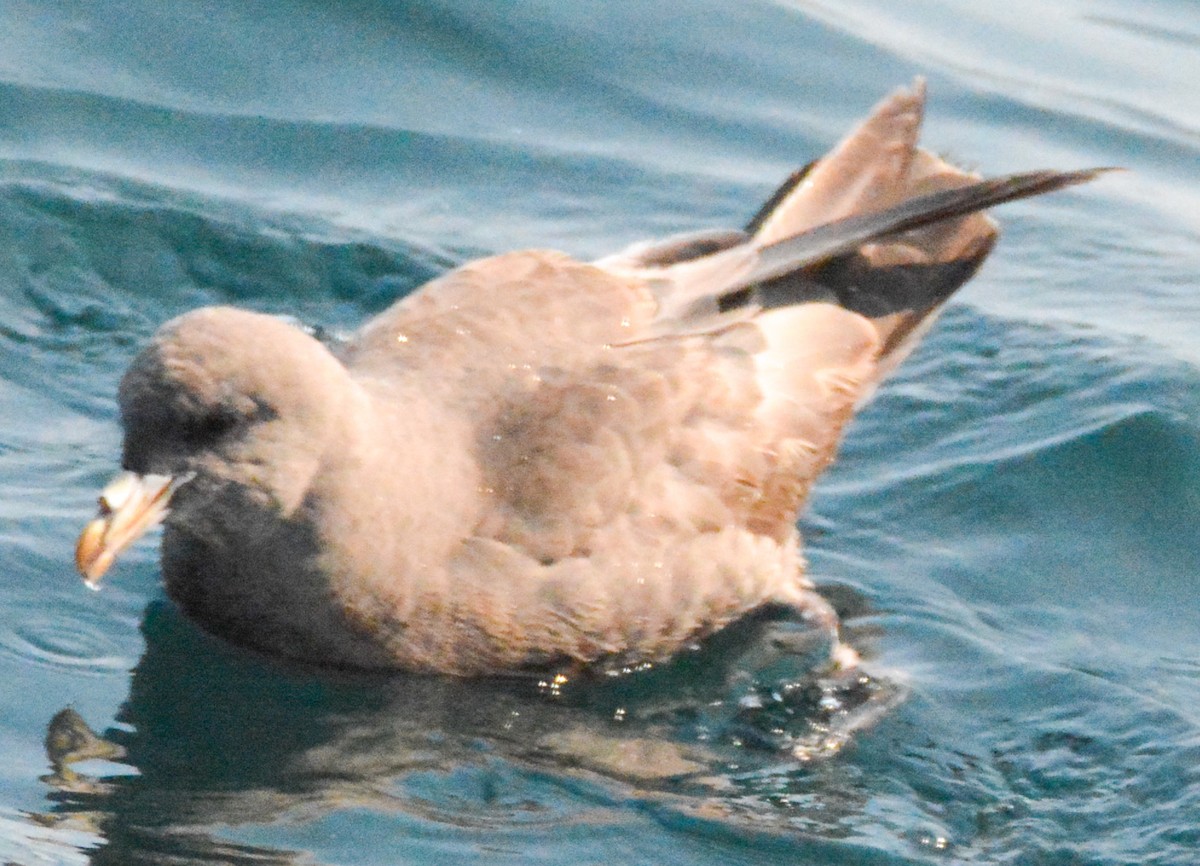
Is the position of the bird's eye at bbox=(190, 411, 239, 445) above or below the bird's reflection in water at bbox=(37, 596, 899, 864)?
above

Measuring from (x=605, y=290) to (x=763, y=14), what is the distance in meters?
5.03

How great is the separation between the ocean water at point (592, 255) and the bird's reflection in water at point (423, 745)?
0.04 ft

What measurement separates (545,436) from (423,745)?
941 mm

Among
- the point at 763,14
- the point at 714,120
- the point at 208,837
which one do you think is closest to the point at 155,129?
the point at 714,120

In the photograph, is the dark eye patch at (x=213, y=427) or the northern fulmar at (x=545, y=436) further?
the northern fulmar at (x=545, y=436)

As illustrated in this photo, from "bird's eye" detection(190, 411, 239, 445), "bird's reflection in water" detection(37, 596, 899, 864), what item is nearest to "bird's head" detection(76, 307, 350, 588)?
"bird's eye" detection(190, 411, 239, 445)

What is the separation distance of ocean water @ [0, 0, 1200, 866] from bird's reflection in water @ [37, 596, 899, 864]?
14mm

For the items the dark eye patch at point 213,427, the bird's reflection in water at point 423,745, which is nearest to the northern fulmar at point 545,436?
the dark eye patch at point 213,427

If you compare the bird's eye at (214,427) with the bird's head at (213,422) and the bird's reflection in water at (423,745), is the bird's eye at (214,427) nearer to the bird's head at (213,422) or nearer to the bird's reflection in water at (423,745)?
the bird's head at (213,422)

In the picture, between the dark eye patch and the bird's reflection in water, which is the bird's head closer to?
the dark eye patch

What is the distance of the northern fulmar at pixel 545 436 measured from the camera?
17.6ft

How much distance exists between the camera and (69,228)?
8.03 meters

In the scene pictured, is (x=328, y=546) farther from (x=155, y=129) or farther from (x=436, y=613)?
(x=155, y=129)

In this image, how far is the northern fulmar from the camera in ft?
17.6
